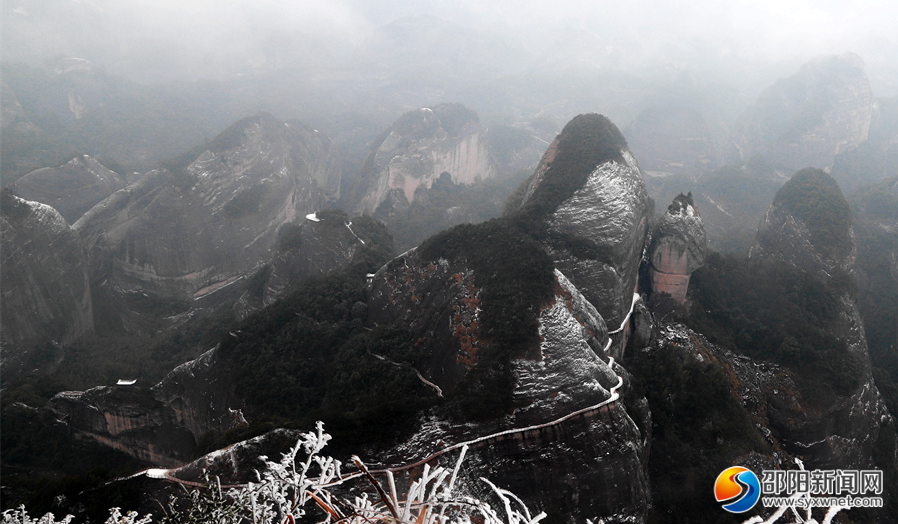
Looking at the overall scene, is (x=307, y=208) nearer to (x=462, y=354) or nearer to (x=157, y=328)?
(x=157, y=328)

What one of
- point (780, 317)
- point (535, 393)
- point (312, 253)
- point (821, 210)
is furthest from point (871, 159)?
point (535, 393)

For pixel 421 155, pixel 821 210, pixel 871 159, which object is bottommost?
pixel 871 159

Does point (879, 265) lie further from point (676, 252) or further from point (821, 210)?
point (676, 252)

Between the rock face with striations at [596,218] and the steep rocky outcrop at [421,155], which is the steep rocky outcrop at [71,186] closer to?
the steep rocky outcrop at [421,155]

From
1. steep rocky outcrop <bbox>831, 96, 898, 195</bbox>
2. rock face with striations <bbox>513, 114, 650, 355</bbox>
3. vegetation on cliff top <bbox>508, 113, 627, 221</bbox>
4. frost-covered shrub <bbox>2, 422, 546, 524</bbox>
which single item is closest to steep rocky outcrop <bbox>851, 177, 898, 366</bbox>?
rock face with striations <bbox>513, 114, 650, 355</bbox>

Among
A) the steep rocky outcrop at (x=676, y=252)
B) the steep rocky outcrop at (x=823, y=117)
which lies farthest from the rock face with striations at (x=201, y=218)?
the steep rocky outcrop at (x=823, y=117)

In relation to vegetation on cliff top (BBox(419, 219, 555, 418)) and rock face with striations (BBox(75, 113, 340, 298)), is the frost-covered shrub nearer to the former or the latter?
vegetation on cliff top (BBox(419, 219, 555, 418))
